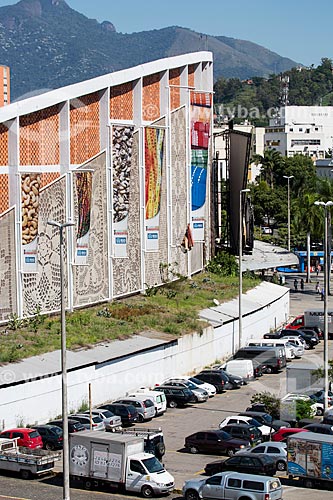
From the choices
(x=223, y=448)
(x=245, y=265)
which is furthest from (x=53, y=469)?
(x=245, y=265)

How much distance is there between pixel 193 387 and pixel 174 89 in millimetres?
26693

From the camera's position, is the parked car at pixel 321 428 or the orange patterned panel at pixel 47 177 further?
the orange patterned panel at pixel 47 177

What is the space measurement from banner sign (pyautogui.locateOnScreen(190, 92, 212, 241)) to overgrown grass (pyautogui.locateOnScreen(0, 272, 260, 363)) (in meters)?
4.45

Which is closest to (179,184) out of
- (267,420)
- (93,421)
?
(267,420)

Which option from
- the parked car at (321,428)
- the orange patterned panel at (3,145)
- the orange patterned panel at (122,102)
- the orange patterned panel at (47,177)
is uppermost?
the orange patterned panel at (122,102)

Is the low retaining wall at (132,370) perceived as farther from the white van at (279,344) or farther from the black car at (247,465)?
the black car at (247,465)

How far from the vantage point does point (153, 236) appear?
60.2 m

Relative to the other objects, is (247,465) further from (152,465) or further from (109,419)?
(109,419)

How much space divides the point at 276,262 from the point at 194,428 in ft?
137

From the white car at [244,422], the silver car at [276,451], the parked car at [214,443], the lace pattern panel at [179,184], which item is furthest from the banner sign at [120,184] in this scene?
the silver car at [276,451]

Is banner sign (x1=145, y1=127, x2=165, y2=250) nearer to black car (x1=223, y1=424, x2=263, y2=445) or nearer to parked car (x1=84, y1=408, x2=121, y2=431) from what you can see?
parked car (x1=84, y1=408, x2=121, y2=431)

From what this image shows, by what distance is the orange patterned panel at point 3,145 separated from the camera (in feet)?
155

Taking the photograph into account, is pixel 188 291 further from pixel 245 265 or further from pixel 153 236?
pixel 245 265

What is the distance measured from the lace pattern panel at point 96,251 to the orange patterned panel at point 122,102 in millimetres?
3062
